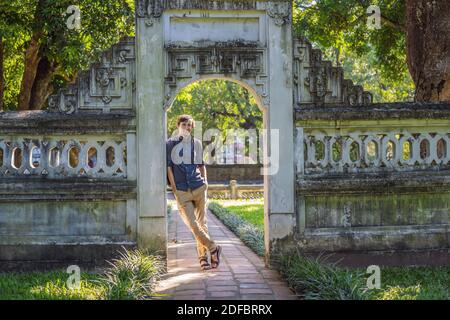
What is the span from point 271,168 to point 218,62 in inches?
64.9

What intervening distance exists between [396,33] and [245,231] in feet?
21.6

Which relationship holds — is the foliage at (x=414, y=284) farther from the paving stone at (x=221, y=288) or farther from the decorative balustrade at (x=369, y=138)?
the paving stone at (x=221, y=288)

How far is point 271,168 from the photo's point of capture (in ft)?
26.1

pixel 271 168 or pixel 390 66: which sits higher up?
pixel 390 66

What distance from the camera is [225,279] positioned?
7.32 m

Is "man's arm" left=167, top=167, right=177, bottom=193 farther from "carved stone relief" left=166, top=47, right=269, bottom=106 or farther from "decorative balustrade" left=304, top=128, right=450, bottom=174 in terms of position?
"decorative balustrade" left=304, top=128, right=450, bottom=174

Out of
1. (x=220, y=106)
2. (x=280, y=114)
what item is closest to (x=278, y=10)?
(x=280, y=114)

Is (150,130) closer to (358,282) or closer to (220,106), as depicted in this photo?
(358,282)

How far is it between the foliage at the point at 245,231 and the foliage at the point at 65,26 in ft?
16.5

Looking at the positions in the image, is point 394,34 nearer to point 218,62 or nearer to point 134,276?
point 218,62

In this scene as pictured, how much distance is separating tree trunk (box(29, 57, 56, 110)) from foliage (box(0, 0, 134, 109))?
0.61m

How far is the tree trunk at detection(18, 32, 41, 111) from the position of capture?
13.3 m

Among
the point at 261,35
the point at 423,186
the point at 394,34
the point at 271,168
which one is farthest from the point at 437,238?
the point at 394,34

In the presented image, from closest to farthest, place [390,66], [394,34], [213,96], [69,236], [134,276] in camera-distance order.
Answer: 1. [134,276]
2. [69,236]
3. [394,34]
4. [390,66]
5. [213,96]
